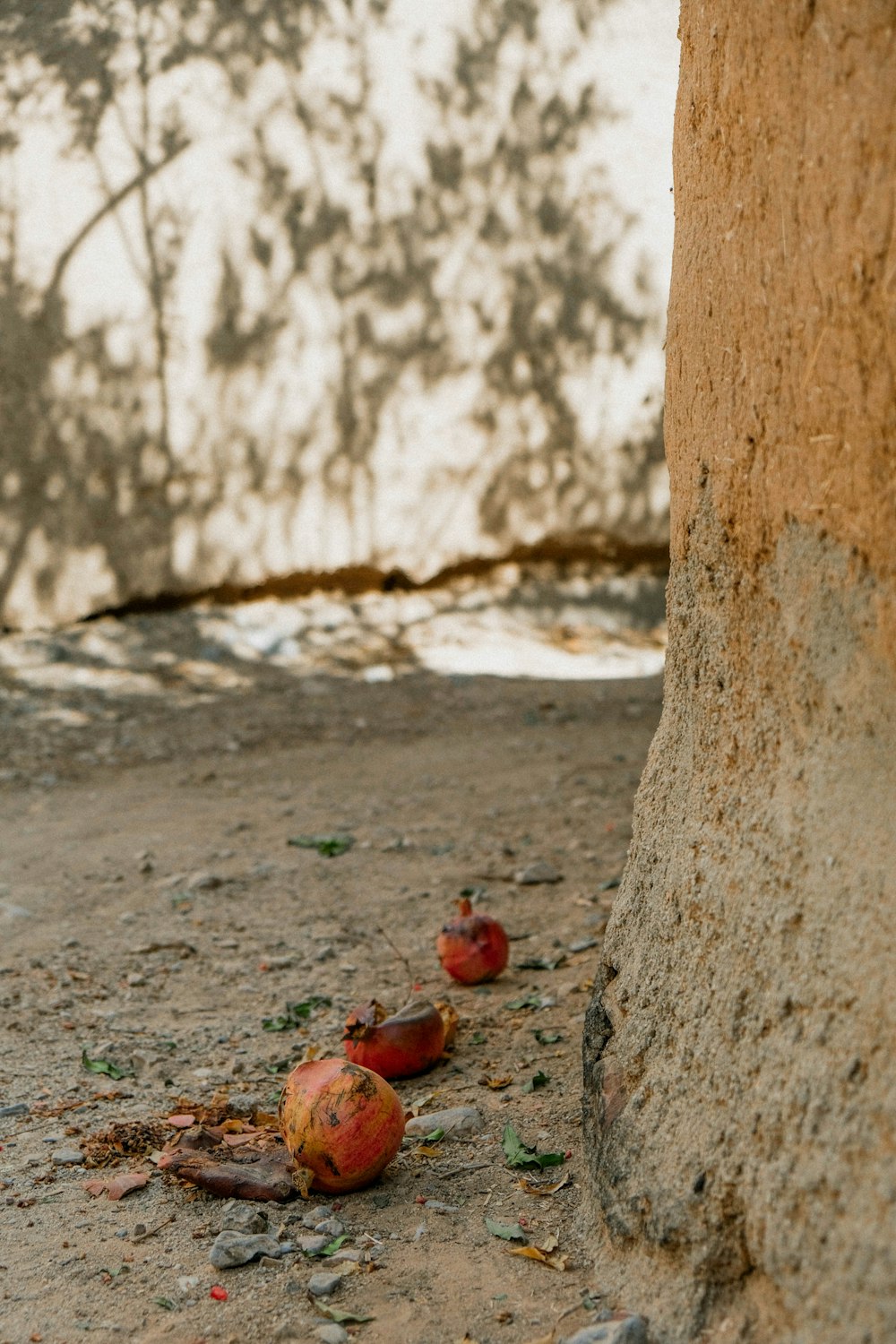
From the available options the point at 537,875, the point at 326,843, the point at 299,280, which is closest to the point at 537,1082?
the point at 537,875

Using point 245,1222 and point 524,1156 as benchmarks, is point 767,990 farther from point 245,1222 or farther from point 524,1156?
point 245,1222

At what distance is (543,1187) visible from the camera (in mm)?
2342

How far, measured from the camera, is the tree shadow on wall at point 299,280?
6344 millimetres

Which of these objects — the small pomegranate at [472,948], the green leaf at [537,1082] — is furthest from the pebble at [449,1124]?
the small pomegranate at [472,948]

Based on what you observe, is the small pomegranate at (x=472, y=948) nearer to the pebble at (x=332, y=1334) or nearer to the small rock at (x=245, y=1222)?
the small rock at (x=245, y=1222)

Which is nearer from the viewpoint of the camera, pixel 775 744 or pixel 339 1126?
pixel 775 744

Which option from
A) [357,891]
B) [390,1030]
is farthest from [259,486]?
[390,1030]

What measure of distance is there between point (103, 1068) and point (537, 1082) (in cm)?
91

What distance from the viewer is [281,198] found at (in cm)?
666

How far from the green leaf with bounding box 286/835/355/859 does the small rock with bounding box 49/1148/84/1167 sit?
185 centimetres

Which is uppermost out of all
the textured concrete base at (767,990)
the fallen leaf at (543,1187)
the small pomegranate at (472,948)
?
the textured concrete base at (767,990)

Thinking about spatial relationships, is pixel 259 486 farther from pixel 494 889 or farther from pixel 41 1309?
pixel 41 1309

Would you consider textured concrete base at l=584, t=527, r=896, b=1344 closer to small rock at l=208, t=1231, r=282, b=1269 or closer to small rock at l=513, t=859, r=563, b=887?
small rock at l=208, t=1231, r=282, b=1269

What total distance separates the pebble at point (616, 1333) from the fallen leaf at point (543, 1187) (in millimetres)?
432
